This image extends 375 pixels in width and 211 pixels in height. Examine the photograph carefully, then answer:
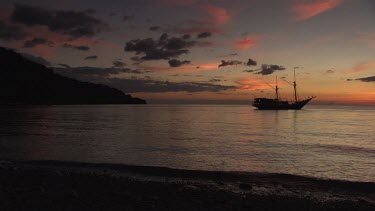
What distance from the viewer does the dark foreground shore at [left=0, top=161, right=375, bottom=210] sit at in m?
12.0

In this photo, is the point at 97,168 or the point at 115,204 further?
the point at 97,168

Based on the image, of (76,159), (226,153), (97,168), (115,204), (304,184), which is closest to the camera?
(115,204)

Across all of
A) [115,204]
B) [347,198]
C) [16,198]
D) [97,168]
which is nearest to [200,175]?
[97,168]

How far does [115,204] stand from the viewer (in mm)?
11898

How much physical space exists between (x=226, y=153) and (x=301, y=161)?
7131mm

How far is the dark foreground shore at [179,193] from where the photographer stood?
11984 mm

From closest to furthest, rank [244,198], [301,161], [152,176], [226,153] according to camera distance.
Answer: [244,198] < [152,176] < [301,161] < [226,153]

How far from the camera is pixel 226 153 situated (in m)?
32.8

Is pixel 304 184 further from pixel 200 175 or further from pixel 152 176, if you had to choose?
pixel 152 176

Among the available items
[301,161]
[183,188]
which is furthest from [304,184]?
[301,161]

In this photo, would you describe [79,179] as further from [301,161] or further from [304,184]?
[301,161]

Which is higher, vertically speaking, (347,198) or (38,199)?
(38,199)

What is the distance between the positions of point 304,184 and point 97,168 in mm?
13228

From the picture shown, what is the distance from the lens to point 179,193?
47.5 feet
